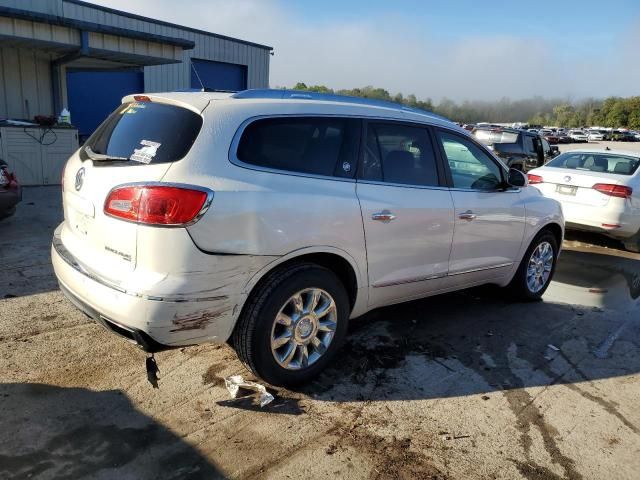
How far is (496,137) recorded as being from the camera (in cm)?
1549

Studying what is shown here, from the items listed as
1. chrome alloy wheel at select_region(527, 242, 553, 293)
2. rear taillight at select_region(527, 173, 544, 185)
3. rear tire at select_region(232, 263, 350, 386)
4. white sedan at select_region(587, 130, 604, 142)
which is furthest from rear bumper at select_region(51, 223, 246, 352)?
white sedan at select_region(587, 130, 604, 142)

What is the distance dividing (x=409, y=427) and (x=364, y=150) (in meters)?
1.84

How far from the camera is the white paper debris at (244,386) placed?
3332mm

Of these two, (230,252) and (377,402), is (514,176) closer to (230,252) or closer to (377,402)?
(377,402)

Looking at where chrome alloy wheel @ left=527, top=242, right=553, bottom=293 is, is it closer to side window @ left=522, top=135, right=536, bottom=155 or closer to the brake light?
the brake light

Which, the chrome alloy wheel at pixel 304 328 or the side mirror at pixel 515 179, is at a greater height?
the side mirror at pixel 515 179

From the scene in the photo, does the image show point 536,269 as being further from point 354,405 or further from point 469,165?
point 354,405

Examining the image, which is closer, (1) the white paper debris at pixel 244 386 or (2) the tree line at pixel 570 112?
(1) the white paper debris at pixel 244 386

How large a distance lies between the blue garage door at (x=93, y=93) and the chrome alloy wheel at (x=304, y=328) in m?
13.5

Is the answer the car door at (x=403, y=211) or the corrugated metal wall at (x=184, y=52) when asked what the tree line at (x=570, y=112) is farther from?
the car door at (x=403, y=211)

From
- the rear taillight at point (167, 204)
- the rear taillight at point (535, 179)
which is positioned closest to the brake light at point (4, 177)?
the rear taillight at point (167, 204)

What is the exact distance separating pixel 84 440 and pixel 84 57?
411 inches

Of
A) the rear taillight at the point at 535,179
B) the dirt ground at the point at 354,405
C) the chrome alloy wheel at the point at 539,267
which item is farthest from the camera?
the rear taillight at the point at 535,179

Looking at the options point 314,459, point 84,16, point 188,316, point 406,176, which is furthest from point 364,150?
point 84,16
